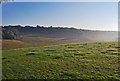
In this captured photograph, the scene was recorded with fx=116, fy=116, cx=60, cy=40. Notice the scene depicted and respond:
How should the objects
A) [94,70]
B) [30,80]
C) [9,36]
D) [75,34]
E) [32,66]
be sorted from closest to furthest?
[30,80], [94,70], [32,66], [9,36], [75,34]

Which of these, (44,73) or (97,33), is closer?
(44,73)

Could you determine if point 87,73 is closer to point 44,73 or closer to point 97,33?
point 44,73

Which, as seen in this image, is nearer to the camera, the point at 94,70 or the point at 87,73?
the point at 87,73

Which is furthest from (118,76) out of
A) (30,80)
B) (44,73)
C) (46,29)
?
(46,29)

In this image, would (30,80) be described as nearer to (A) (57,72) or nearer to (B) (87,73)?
(A) (57,72)

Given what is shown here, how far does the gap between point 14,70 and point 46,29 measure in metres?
135

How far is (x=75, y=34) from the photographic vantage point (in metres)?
144

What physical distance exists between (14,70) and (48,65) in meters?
5.36

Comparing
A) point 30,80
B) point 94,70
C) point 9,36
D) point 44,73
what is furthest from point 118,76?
point 9,36

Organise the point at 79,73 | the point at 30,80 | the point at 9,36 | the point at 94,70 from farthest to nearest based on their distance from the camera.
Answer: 1. the point at 9,36
2. the point at 94,70
3. the point at 79,73
4. the point at 30,80

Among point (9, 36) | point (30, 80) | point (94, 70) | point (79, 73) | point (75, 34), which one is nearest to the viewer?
point (30, 80)

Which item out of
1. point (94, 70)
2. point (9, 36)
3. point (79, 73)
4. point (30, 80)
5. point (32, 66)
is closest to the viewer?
point (30, 80)

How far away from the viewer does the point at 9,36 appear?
81.8 m

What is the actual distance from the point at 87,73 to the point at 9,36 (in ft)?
252
